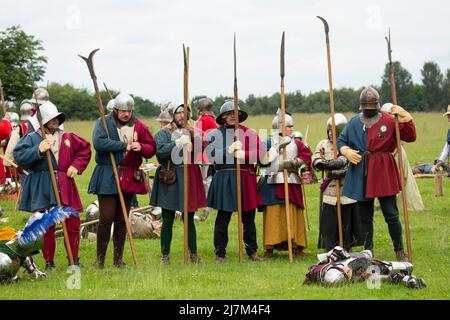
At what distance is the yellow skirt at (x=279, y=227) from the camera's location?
1087 centimetres

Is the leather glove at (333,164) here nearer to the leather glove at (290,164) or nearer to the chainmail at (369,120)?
the leather glove at (290,164)

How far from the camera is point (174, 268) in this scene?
9.82 m

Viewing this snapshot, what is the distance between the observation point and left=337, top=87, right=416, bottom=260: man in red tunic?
9969 millimetres

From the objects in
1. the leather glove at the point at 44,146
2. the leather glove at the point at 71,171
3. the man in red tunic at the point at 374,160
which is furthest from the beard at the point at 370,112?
the leather glove at the point at 44,146

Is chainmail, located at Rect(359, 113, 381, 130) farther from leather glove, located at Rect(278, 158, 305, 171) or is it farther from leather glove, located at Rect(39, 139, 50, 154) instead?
leather glove, located at Rect(39, 139, 50, 154)

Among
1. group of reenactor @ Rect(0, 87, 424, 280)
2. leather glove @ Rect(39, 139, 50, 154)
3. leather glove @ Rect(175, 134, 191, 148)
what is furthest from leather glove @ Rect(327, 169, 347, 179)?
leather glove @ Rect(39, 139, 50, 154)

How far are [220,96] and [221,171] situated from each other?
122 feet

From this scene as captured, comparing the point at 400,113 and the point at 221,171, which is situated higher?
the point at 400,113

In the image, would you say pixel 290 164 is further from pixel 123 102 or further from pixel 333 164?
pixel 123 102

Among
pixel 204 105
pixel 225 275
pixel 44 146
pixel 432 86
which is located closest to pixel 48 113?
pixel 44 146

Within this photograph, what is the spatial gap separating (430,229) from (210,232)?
329cm

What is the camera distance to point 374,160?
10039mm
